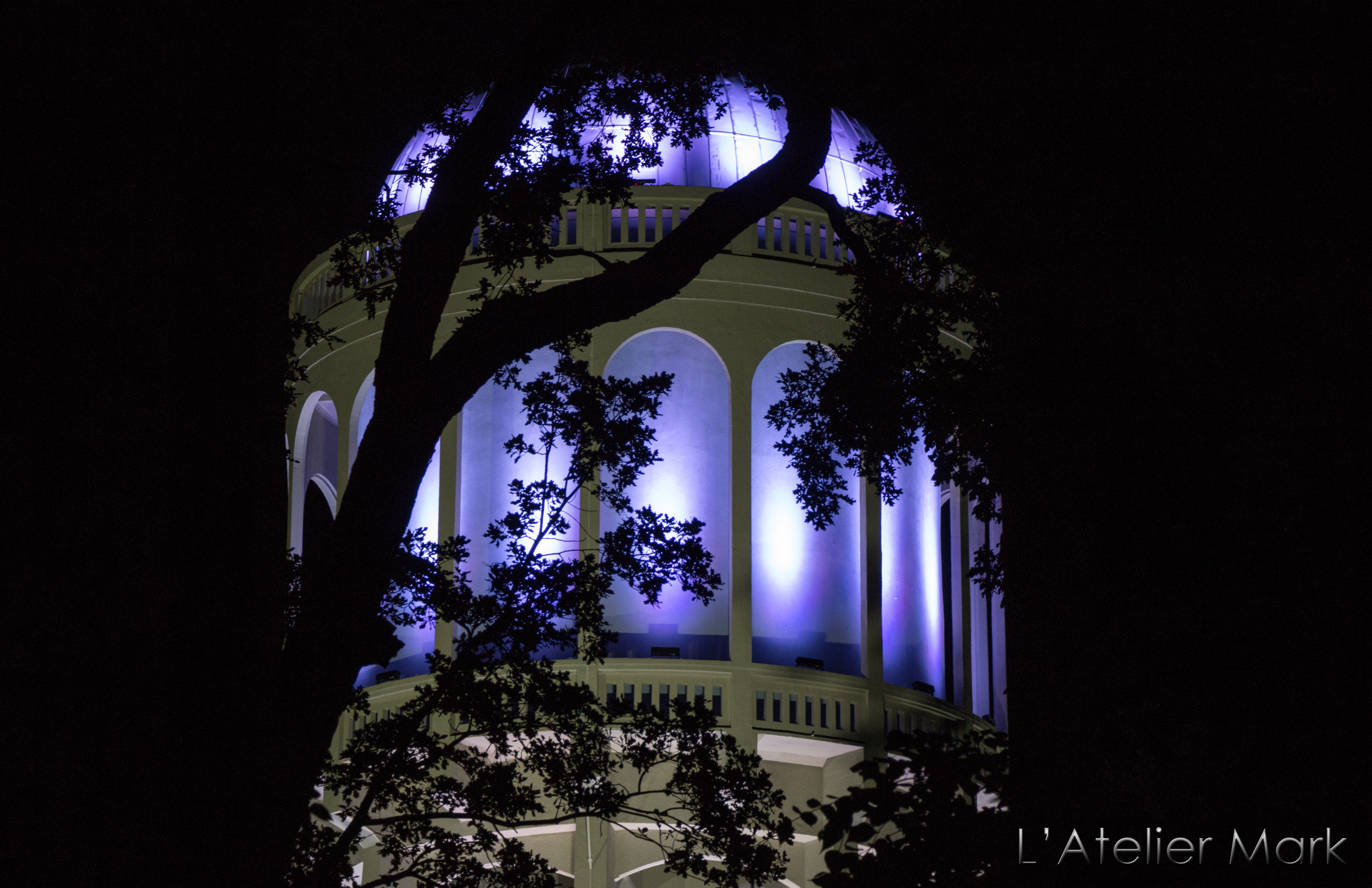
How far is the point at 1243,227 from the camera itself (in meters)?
6.33

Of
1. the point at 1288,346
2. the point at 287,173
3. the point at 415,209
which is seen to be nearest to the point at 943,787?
the point at 1288,346

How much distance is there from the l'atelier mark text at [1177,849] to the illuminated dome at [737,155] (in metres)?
15.2

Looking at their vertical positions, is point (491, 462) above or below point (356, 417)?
below

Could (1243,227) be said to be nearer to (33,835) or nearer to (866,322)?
(866,322)

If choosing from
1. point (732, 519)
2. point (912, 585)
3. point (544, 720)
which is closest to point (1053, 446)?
point (544, 720)

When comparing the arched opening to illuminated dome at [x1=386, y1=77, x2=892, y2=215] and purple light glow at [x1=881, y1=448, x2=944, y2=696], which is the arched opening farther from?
purple light glow at [x1=881, y1=448, x2=944, y2=696]

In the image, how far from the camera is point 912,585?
68.1 feet

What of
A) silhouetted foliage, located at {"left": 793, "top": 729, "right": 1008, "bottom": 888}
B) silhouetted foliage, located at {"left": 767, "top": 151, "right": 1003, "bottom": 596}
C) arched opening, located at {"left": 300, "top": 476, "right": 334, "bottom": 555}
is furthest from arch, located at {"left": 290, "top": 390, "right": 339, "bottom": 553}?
silhouetted foliage, located at {"left": 793, "top": 729, "right": 1008, "bottom": 888}

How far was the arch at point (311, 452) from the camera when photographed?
21.3 m

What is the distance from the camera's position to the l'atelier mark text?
4.77 m

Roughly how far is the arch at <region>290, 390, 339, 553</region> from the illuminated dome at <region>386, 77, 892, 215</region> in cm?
402

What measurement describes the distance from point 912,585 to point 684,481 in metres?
4.45

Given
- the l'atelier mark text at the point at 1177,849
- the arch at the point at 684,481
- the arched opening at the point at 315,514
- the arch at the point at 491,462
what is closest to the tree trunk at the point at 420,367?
the l'atelier mark text at the point at 1177,849

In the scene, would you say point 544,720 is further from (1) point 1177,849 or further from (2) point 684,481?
(2) point 684,481
